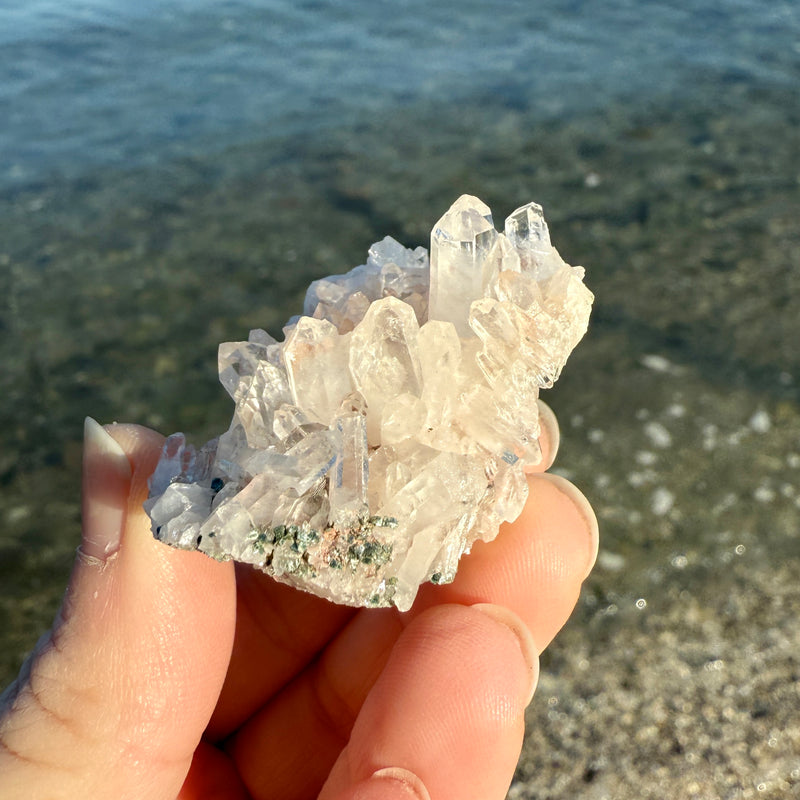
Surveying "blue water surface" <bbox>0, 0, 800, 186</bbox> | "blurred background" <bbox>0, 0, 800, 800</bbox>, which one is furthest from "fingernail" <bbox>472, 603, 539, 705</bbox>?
"blue water surface" <bbox>0, 0, 800, 186</bbox>

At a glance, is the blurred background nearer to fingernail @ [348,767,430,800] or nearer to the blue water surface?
the blue water surface

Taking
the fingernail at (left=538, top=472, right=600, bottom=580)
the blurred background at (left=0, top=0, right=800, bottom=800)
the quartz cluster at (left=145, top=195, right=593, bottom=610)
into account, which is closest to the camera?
the quartz cluster at (left=145, top=195, right=593, bottom=610)

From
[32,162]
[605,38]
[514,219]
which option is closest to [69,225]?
[32,162]

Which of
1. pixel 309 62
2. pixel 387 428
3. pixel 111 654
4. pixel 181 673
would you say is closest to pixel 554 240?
pixel 309 62

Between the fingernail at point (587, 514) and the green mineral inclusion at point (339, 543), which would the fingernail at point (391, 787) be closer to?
the green mineral inclusion at point (339, 543)

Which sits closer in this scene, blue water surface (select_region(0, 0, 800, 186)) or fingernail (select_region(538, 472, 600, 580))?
fingernail (select_region(538, 472, 600, 580))

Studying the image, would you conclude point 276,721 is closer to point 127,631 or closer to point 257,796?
point 257,796

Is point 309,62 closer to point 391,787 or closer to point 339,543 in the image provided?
point 339,543
